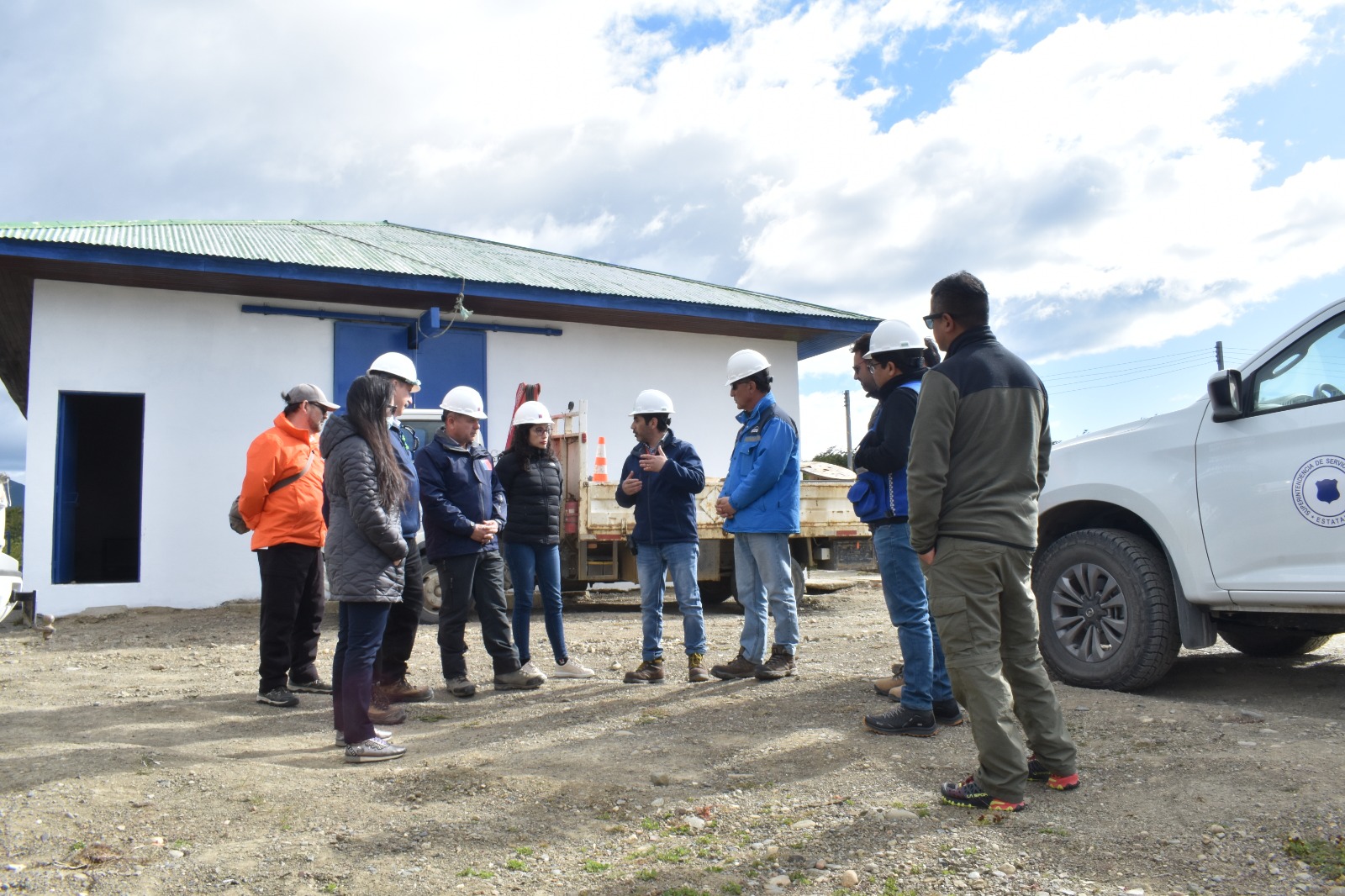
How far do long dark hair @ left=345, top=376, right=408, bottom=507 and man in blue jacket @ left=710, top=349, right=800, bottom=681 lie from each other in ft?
6.67

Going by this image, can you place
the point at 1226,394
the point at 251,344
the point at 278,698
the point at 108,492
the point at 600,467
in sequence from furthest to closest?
the point at 108,492 < the point at 251,344 < the point at 600,467 < the point at 278,698 < the point at 1226,394

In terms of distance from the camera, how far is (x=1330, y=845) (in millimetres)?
3053

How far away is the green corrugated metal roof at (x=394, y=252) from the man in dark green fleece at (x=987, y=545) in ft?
30.2

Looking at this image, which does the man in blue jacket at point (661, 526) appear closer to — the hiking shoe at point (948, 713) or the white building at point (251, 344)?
the hiking shoe at point (948, 713)

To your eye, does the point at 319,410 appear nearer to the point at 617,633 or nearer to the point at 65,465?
the point at 617,633

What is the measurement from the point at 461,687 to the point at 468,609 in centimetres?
47

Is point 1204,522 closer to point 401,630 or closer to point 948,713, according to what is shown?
point 948,713

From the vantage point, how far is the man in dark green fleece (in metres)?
3.45

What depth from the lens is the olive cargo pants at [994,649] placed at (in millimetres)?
3428

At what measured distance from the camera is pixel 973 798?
347 cm

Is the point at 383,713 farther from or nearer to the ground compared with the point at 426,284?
nearer to the ground

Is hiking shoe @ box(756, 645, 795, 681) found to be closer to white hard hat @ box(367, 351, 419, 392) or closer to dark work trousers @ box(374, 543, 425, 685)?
dark work trousers @ box(374, 543, 425, 685)

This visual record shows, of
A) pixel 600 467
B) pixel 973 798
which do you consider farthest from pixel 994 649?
pixel 600 467

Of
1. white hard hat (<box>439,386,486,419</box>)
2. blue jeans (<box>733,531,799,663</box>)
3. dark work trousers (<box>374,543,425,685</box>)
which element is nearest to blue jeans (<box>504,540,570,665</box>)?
dark work trousers (<box>374,543,425,685</box>)
